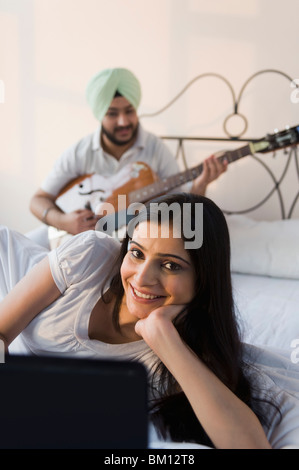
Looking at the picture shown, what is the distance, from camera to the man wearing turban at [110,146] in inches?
104

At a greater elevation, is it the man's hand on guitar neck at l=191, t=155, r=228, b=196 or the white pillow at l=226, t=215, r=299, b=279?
the man's hand on guitar neck at l=191, t=155, r=228, b=196

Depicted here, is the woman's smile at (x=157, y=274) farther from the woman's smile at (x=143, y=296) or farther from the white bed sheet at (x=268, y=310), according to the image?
the white bed sheet at (x=268, y=310)

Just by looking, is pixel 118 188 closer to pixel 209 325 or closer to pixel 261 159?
pixel 261 159

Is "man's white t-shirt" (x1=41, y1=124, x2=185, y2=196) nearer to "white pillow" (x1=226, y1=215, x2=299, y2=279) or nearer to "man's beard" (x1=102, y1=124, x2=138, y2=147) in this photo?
"man's beard" (x1=102, y1=124, x2=138, y2=147)

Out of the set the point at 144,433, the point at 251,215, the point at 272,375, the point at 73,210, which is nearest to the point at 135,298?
the point at 272,375

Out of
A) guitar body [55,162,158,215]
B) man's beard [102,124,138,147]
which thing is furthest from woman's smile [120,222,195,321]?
man's beard [102,124,138,147]

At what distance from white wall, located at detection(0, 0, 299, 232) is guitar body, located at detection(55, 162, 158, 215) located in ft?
1.75

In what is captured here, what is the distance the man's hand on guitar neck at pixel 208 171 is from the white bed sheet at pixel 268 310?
0.42 metres

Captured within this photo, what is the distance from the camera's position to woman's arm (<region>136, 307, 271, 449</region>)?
3.09ft

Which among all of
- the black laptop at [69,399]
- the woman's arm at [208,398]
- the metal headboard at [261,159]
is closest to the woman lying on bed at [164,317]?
the woman's arm at [208,398]

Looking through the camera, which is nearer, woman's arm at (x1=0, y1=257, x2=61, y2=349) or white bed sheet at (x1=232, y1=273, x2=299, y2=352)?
woman's arm at (x1=0, y1=257, x2=61, y2=349)

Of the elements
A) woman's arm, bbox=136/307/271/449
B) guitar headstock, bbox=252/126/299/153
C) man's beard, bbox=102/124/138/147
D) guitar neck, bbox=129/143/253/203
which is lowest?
woman's arm, bbox=136/307/271/449

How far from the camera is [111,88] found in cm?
262

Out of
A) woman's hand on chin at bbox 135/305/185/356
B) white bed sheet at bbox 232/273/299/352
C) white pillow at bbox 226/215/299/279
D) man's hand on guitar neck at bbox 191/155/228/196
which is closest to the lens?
woman's hand on chin at bbox 135/305/185/356
